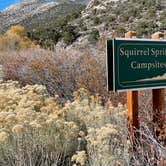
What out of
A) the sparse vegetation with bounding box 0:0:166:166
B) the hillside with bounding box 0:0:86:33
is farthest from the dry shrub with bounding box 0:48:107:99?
the hillside with bounding box 0:0:86:33

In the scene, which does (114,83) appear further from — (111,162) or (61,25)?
(61,25)

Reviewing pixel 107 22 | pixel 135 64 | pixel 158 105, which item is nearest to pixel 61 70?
pixel 158 105

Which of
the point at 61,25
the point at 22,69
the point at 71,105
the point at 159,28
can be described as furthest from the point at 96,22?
the point at 71,105

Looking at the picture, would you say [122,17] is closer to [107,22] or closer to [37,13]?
[107,22]

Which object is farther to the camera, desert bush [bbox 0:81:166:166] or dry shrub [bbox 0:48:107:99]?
dry shrub [bbox 0:48:107:99]

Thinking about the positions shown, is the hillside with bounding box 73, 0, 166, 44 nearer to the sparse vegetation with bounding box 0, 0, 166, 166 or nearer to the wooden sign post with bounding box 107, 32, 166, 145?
the sparse vegetation with bounding box 0, 0, 166, 166

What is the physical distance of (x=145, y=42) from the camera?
5359 millimetres

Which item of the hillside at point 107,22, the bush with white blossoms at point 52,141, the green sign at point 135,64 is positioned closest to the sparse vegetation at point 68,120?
the bush with white blossoms at point 52,141

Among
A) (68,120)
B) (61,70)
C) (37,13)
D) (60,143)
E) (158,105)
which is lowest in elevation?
(60,143)

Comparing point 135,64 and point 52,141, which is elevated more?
point 135,64

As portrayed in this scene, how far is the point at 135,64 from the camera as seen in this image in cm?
523

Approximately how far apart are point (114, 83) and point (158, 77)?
739 mm

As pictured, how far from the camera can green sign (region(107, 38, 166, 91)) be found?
5.05m

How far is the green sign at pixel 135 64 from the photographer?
5.05 meters
